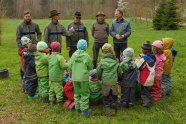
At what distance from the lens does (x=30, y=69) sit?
5.40 metres

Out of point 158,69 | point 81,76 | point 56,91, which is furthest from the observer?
point 158,69

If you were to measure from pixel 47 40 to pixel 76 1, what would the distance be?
241ft

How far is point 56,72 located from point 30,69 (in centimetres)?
105

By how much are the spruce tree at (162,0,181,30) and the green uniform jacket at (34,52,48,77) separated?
85.0ft

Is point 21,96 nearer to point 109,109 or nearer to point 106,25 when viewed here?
point 109,109

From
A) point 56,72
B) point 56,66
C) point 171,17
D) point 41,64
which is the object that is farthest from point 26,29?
point 171,17

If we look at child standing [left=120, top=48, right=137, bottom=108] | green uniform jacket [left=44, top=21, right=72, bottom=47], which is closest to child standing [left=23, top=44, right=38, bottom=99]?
green uniform jacket [left=44, top=21, right=72, bottom=47]

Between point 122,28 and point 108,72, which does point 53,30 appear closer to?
point 122,28

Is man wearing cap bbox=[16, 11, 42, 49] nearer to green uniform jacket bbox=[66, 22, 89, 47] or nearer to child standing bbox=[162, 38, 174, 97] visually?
green uniform jacket bbox=[66, 22, 89, 47]

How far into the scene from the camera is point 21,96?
573 cm

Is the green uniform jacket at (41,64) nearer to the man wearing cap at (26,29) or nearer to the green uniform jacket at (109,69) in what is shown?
the man wearing cap at (26,29)

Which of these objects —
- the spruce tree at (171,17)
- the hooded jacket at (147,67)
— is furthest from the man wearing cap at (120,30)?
the spruce tree at (171,17)

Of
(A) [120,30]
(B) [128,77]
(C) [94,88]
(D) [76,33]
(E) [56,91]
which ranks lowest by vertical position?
(E) [56,91]

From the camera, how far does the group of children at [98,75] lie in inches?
177
